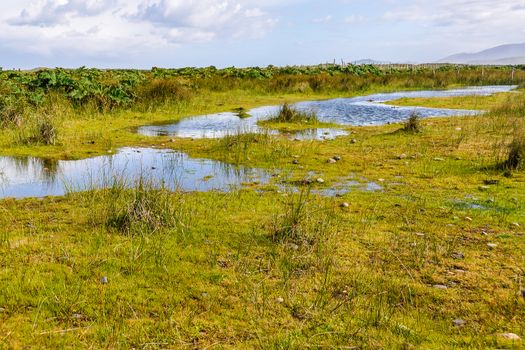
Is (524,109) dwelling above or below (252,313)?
above

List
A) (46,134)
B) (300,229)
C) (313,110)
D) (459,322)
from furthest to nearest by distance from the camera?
1. (313,110)
2. (46,134)
3. (300,229)
4. (459,322)

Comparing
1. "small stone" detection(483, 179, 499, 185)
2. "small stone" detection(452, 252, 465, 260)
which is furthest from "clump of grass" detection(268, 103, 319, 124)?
"small stone" detection(452, 252, 465, 260)

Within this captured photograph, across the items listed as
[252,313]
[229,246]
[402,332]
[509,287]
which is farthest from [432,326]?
[229,246]

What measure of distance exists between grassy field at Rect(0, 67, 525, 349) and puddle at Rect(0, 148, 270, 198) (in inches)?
35.8

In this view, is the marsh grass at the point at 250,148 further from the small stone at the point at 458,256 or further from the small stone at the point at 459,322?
the small stone at the point at 459,322

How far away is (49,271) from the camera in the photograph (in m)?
6.00

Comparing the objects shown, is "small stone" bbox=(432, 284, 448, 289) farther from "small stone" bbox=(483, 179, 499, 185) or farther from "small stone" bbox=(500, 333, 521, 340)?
"small stone" bbox=(483, 179, 499, 185)

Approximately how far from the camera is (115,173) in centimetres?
1140

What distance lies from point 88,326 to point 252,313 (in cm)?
170

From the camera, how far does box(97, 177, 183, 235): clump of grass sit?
7336mm

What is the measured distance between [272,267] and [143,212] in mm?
2321

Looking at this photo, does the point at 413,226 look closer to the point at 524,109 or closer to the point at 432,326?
the point at 432,326

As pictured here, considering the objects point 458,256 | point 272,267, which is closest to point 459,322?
point 458,256

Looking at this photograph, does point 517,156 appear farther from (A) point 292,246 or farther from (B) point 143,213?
(B) point 143,213
